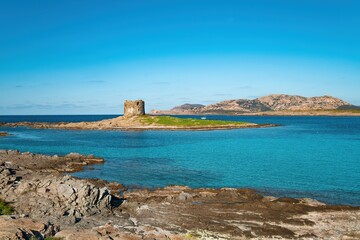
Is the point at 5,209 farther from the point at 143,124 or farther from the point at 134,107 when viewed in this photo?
the point at 134,107

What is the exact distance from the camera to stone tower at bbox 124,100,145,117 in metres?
131

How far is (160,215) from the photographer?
22.5 m

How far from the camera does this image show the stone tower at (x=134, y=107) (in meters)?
131

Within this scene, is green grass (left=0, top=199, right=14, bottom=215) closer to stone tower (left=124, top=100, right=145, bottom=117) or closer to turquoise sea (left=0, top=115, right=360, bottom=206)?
turquoise sea (left=0, top=115, right=360, bottom=206)

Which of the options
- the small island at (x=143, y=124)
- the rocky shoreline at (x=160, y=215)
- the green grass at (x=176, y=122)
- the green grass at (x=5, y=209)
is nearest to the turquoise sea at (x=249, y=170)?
the rocky shoreline at (x=160, y=215)

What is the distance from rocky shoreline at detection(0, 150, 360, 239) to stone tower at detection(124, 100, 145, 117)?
103 metres

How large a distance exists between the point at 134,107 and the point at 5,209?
111m

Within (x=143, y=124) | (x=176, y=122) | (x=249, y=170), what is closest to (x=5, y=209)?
(x=249, y=170)

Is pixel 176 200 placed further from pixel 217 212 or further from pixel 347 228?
pixel 347 228

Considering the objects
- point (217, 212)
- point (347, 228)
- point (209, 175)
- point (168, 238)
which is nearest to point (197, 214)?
point (217, 212)

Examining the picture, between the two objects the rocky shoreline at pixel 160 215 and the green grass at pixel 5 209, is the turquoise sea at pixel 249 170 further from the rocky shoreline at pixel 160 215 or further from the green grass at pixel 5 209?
the green grass at pixel 5 209

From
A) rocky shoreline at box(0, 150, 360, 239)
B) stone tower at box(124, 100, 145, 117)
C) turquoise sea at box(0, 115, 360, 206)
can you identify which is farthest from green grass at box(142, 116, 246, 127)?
rocky shoreline at box(0, 150, 360, 239)

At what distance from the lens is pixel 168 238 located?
1791 cm

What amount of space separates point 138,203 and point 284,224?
33.8ft
